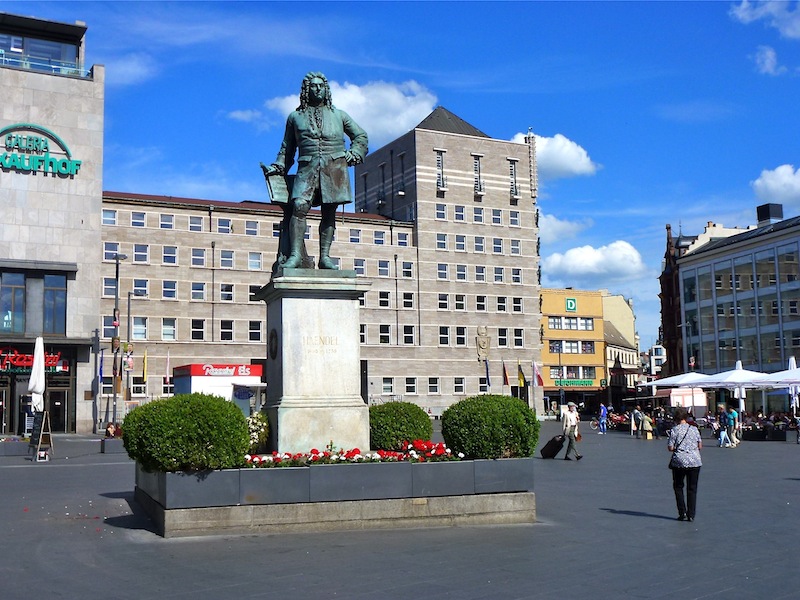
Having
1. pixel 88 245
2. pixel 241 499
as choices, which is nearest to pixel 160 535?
pixel 241 499

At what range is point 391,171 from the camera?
85.2 metres

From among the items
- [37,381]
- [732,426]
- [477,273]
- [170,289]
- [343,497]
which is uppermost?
[477,273]

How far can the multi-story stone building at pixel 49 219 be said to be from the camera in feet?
185

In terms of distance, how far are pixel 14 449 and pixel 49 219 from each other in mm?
25739

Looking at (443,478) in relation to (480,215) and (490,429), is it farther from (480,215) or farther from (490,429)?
(480,215)

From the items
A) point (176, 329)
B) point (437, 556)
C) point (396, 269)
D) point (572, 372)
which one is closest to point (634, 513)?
point (437, 556)

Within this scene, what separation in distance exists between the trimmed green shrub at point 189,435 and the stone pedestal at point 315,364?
63.8 inches

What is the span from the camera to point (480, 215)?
83688mm

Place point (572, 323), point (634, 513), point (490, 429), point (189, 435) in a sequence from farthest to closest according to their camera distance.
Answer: point (572, 323) → point (634, 513) → point (490, 429) → point (189, 435)

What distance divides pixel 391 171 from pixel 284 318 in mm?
71724

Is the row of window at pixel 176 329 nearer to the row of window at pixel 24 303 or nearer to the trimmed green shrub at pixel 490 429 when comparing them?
the row of window at pixel 24 303

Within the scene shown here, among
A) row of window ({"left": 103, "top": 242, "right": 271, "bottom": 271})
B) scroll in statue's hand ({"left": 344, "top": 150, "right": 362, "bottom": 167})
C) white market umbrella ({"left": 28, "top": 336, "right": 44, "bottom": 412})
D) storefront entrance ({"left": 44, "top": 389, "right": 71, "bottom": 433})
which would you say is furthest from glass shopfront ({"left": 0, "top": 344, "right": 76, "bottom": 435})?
scroll in statue's hand ({"left": 344, "top": 150, "right": 362, "bottom": 167})

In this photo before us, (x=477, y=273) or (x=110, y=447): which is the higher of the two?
(x=477, y=273)

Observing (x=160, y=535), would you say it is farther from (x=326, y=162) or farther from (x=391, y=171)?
(x=391, y=171)
